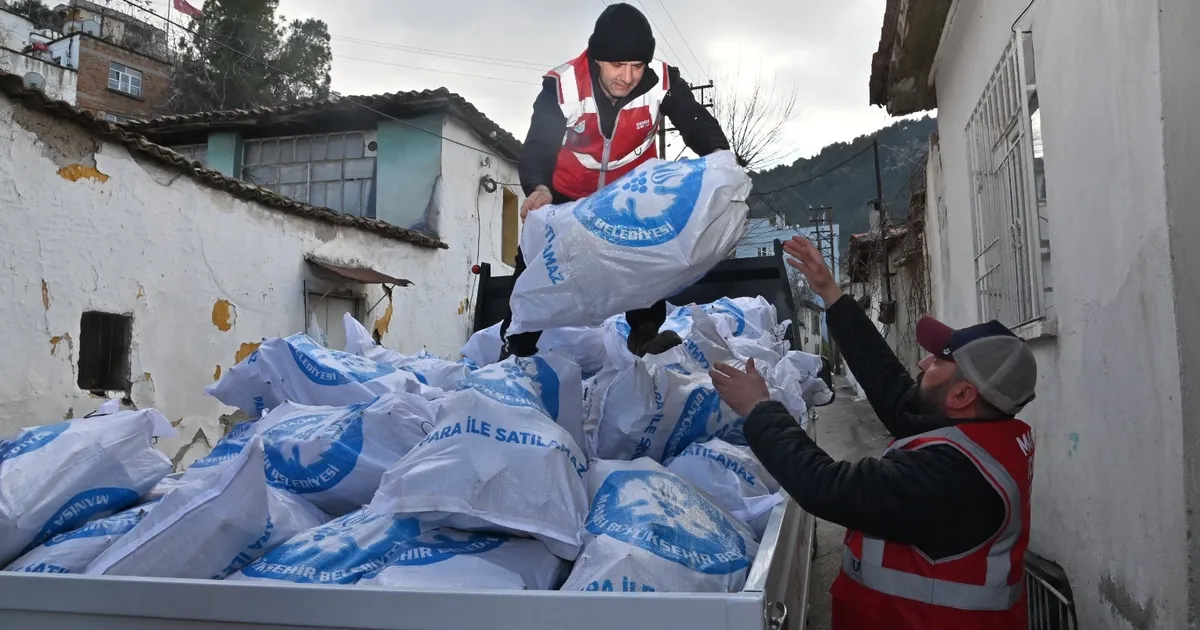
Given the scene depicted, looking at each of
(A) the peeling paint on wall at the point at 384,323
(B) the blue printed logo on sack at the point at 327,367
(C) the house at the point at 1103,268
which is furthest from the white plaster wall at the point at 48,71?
(C) the house at the point at 1103,268

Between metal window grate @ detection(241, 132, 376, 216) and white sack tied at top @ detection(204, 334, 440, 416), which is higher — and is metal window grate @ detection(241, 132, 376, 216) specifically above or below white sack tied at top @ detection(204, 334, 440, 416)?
above

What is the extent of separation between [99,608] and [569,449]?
884mm

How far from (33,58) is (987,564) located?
24.2 meters

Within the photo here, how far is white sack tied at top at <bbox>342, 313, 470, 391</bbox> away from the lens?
303cm

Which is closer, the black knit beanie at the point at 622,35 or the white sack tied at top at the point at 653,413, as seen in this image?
the white sack tied at top at the point at 653,413

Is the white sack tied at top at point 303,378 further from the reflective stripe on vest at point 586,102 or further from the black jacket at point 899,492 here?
the black jacket at point 899,492

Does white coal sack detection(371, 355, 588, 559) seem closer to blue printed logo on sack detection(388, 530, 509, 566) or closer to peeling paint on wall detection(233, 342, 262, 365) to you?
blue printed logo on sack detection(388, 530, 509, 566)

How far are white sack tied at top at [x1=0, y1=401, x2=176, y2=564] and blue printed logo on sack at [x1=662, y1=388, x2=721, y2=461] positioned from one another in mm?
1429

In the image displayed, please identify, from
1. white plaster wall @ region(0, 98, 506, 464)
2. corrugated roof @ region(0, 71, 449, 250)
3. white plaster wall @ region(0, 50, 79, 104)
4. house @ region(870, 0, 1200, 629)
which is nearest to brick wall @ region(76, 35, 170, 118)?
white plaster wall @ region(0, 50, 79, 104)

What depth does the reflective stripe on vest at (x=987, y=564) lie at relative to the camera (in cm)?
159

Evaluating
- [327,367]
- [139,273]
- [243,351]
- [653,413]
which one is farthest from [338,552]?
[243,351]

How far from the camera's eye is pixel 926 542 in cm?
162

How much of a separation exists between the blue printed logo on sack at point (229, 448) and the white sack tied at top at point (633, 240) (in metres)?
0.95

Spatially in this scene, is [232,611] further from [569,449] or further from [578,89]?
[578,89]
